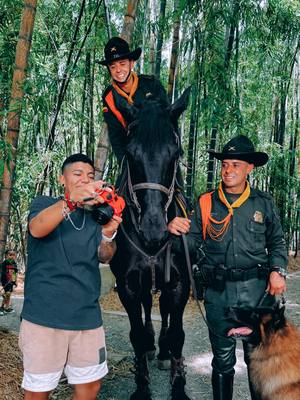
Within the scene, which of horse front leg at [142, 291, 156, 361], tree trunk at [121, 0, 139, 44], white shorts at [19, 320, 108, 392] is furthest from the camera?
tree trunk at [121, 0, 139, 44]

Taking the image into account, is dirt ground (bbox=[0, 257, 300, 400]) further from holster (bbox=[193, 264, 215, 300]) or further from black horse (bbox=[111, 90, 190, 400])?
holster (bbox=[193, 264, 215, 300])

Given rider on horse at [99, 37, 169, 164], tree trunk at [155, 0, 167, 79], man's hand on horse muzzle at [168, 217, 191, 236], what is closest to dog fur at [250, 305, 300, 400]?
man's hand on horse muzzle at [168, 217, 191, 236]

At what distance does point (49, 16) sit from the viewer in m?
7.50

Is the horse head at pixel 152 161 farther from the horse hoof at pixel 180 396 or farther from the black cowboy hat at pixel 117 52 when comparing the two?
the horse hoof at pixel 180 396

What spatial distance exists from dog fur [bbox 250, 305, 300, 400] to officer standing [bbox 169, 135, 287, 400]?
206 mm

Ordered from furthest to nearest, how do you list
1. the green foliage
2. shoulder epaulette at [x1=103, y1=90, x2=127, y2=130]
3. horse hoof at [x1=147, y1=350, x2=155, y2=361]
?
the green foliage → horse hoof at [x1=147, y1=350, x2=155, y2=361] → shoulder epaulette at [x1=103, y1=90, x2=127, y2=130]

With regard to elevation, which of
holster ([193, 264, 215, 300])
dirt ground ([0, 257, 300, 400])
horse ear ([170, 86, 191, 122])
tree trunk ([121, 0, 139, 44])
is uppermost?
tree trunk ([121, 0, 139, 44])

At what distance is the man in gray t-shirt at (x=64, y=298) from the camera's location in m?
2.13

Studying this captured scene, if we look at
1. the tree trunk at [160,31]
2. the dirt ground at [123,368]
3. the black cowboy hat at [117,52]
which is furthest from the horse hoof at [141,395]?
the tree trunk at [160,31]

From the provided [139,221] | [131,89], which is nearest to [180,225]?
[139,221]

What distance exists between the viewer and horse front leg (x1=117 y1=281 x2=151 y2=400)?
319 cm

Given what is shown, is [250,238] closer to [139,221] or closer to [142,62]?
[139,221]

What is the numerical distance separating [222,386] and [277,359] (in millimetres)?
553

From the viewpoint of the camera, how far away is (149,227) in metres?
2.57
